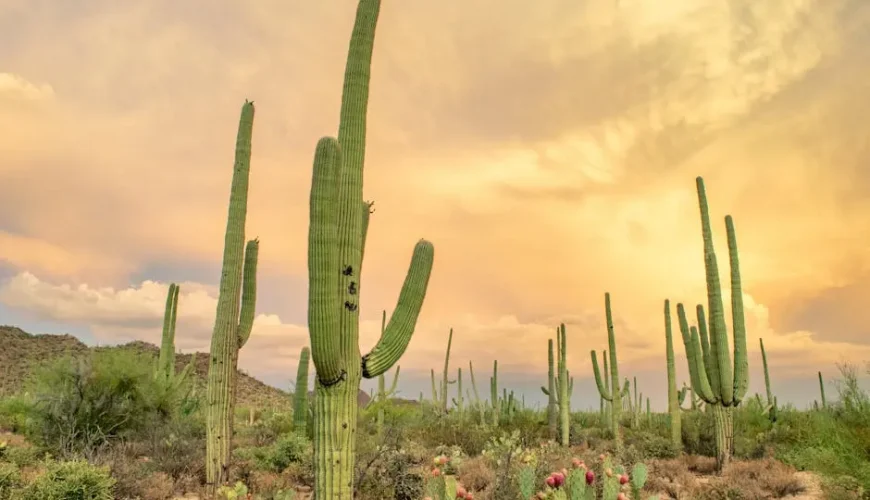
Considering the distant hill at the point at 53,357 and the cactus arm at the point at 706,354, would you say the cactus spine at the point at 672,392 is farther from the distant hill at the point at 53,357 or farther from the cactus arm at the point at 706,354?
the distant hill at the point at 53,357

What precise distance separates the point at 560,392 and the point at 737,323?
561 centimetres

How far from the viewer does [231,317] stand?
1073 centimetres

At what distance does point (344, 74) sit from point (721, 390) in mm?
10959

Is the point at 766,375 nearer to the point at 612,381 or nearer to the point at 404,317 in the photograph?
the point at 612,381

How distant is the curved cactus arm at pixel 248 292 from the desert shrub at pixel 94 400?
12.2 feet

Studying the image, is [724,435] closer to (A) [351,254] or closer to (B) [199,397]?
(A) [351,254]

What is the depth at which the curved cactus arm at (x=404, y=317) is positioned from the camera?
22.6ft

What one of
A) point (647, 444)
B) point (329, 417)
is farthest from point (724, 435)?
point (329, 417)

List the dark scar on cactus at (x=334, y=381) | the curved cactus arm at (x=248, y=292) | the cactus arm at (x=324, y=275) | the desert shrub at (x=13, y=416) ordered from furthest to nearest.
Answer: the desert shrub at (x=13, y=416) < the curved cactus arm at (x=248, y=292) < the dark scar on cactus at (x=334, y=381) < the cactus arm at (x=324, y=275)

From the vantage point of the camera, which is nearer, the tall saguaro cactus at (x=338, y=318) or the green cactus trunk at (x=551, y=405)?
the tall saguaro cactus at (x=338, y=318)

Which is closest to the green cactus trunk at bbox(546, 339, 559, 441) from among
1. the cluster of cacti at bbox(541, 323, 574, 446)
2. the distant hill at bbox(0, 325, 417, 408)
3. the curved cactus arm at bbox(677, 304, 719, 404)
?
the cluster of cacti at bbox(541, 323, 574, 446)

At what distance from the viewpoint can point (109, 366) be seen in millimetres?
14359

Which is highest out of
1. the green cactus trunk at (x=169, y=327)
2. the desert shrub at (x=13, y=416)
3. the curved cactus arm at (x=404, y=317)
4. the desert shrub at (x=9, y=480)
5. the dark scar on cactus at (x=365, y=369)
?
the green cactus trunk at (x=169, y=327)

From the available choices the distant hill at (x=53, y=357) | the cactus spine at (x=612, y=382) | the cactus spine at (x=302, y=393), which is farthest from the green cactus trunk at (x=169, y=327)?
the distant hill at (x=53, y=357)
